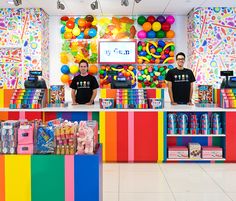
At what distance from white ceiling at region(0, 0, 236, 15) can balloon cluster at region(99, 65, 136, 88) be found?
1.46m

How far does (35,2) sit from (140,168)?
5.19 meters

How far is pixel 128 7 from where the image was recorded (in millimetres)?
9336

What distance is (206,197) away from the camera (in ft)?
13.7

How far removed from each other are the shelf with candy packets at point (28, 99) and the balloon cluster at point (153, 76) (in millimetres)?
4282

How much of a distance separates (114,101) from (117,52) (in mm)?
4053

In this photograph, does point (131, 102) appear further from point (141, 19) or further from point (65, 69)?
point (141, 19)

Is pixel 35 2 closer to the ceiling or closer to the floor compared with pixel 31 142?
closer to the ceiling

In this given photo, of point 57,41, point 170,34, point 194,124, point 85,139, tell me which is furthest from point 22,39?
point 85,139

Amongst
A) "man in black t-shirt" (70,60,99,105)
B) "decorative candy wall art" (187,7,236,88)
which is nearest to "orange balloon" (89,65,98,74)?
"decorative candy wall art" (187,7,236,88)

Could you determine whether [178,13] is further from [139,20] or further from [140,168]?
[140,168]

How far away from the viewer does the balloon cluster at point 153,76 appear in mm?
9953

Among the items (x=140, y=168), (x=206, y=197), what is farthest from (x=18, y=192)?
(x=140, y=168)

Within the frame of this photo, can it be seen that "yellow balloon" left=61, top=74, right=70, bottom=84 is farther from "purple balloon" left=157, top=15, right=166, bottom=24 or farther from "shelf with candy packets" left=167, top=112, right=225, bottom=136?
"shelf with candy packets" left=167, top=112, right=225, bottom=136

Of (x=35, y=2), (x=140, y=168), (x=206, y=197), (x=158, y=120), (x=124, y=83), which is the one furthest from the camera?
(x=35, y=2)
